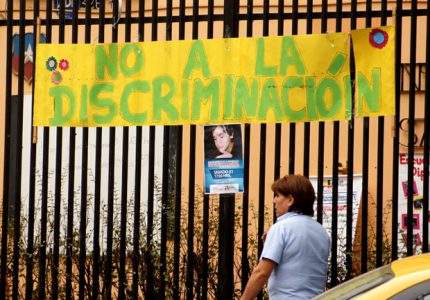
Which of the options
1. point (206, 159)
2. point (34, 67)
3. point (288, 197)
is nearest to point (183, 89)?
point (206, 159)

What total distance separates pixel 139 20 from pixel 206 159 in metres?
1.21

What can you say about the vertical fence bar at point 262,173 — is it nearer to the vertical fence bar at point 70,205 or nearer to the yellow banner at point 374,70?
the yellow banner at point 374,70

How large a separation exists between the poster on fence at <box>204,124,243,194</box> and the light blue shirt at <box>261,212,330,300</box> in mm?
1542

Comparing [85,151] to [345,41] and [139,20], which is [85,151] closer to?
[139,20]

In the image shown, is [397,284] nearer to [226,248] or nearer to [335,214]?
[335,214]

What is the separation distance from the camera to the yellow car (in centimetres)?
408

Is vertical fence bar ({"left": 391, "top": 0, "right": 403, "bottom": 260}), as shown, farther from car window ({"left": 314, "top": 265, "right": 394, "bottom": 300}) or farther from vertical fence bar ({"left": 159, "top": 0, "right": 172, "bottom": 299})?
car window ({"left": 314, "top": 265, "right": 394, "bottom": 300})

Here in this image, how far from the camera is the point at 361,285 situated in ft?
15.5

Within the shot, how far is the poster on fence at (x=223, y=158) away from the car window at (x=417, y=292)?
11.1 ft

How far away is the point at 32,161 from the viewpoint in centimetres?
775

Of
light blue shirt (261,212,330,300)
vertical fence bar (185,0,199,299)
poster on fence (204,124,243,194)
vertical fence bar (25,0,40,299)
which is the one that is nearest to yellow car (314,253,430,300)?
light blue shirt (261,212,330,300)

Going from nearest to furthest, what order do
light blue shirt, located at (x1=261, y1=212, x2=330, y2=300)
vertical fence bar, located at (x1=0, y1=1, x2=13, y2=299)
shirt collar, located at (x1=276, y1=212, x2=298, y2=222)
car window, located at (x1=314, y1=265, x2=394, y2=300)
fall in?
car window, located at (x1=314, y1=265, x2=394, y2=300) → light blue shirt, located at (x1=261, y1=212, x2=330, y2=300) → shirt collar, located at (x1=276, y1=212, x2=298, y2=222) → vertical fence bar, located at (x1=0, y1=1, x2=13, y2=299)

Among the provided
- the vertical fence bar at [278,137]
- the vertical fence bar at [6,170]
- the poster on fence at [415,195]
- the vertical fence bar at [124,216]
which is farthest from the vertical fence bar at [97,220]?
the poster on fence at [415,195]

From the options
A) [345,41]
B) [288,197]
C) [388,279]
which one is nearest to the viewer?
[388,279]
